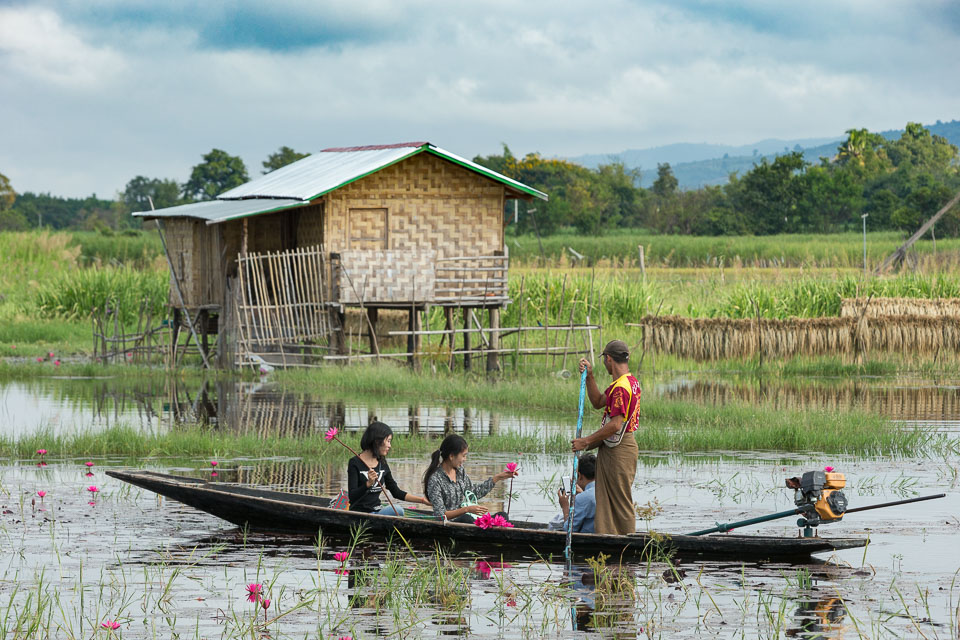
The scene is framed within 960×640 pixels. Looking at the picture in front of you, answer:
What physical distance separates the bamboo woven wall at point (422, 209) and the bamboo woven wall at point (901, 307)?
7.03 metres

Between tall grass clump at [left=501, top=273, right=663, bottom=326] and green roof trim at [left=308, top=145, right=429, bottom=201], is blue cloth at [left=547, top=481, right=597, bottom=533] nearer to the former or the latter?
green roof trim at [left=308, top=145, right=429, bottom=201]

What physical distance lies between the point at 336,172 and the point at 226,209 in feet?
7.63

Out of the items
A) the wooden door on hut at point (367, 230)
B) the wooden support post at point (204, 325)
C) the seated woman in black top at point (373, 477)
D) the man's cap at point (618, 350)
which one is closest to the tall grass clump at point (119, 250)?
the wooden support post at point (204, 325)

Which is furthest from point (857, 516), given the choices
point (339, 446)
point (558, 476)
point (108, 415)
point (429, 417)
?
point (108, 415)

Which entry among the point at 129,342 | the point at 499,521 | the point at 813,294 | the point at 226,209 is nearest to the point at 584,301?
the point at 813,294

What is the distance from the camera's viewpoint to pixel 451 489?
9984 mm

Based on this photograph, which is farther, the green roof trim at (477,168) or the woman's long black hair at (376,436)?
the green roof trim at (477,168)

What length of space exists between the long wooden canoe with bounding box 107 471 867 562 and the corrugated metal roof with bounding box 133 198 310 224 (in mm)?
13940

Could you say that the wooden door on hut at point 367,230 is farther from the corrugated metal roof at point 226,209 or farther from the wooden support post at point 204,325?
the wooden support post at point 204,325

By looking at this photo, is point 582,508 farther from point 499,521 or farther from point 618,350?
point 618,350

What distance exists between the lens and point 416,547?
9.98 metres

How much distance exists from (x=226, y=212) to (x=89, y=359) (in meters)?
5.14

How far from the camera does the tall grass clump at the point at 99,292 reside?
32438mm

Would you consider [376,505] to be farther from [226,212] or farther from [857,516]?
[226,212]
